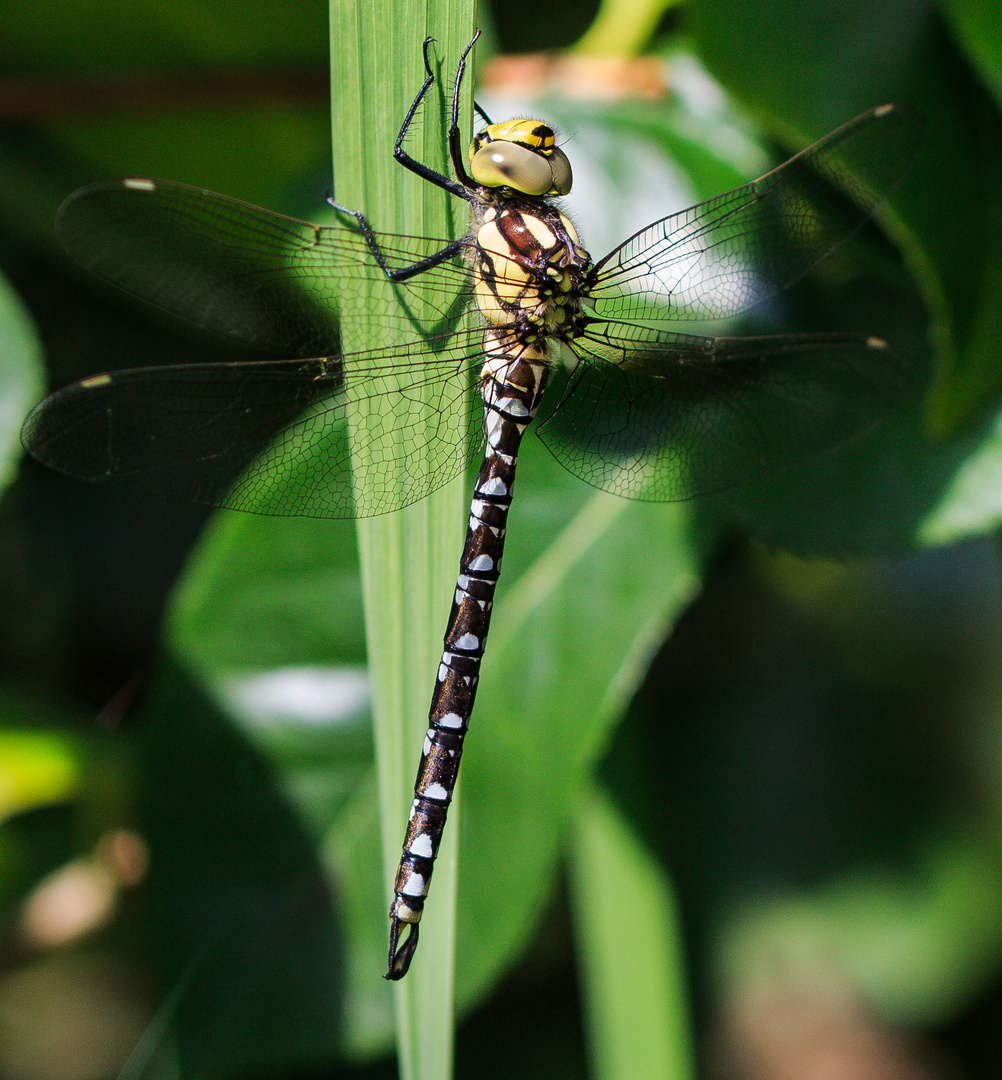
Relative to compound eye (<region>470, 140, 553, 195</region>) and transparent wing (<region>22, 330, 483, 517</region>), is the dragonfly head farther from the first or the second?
transparent wing (<region>22, 330, 483, 517</region>)

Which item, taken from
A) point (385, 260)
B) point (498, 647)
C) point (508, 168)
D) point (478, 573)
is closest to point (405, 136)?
point (385, 260)

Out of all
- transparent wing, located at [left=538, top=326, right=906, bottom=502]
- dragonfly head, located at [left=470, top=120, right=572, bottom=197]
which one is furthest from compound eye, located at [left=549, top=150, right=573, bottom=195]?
transparent wing, located at [left=538, top=326, right=906, bottom=502]

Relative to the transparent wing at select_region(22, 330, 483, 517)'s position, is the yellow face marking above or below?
above

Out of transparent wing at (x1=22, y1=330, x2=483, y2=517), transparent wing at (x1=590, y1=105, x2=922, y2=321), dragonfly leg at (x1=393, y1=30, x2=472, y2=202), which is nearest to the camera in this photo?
dragonfly leg at (x1=393, y1=30, x2=472, y2=202)

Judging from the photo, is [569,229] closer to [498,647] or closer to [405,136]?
[405,136]

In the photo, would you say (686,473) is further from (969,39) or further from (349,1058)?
(349,1058)

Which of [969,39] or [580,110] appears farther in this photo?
[580,110]

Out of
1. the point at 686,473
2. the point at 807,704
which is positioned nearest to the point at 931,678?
the point at 807,704
